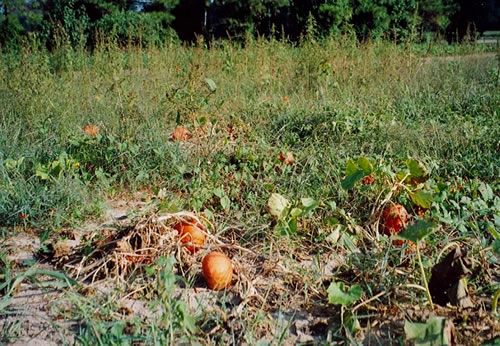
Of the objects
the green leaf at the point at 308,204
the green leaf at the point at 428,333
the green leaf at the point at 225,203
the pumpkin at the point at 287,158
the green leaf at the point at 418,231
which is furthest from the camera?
the pumpkin at the point at 287,158

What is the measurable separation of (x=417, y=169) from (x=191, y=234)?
125cm

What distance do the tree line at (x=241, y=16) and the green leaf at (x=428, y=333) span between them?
1343 cm

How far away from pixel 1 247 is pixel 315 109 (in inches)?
132

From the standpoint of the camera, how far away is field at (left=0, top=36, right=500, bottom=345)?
69.0 inches

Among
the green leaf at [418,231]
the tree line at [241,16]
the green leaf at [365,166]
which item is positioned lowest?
the green leaf at [418,231]

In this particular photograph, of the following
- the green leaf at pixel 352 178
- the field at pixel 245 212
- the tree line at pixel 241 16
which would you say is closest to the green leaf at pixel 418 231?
the field at pixel 245 212

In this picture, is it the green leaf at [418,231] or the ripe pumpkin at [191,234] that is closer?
the green leaf at [418,231]

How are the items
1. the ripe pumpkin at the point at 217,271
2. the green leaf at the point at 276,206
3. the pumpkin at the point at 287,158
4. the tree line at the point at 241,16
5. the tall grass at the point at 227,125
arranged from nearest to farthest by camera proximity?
the ripe pumpkin at the point at 217,271 < the green leaf at the point at 276,206 < the tall grass at the point at 227,125 < the pumpkin at the point at 287,158 < the tree line at the point at 241,16

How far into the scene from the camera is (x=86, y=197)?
2.92 m

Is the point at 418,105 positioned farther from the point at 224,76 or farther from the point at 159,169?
the point at 159,169

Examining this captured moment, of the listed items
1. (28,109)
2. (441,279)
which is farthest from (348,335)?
(28,109)

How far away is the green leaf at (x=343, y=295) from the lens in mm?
1701

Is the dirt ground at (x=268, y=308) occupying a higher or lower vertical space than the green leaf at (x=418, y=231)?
lower

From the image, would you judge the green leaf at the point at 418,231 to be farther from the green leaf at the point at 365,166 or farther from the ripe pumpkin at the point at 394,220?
the ripe pumpkin at the point at 394,220
